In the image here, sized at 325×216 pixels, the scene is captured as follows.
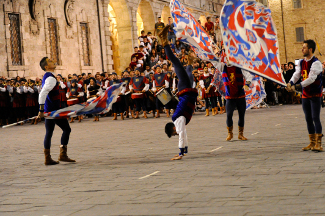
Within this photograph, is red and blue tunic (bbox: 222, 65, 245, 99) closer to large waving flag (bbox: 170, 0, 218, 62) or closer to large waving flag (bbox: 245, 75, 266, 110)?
large waving flag (bbox: 170, 0, 218, 62)

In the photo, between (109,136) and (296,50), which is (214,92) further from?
(296,50)

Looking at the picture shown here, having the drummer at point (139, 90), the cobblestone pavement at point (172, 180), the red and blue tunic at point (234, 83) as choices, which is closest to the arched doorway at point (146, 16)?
the drummer at point (139, 90)

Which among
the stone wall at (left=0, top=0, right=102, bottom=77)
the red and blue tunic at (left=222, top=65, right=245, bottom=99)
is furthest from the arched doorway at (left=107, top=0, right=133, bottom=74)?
the red and blue tunic at (left=222, top=65, right=245, bottom=99)

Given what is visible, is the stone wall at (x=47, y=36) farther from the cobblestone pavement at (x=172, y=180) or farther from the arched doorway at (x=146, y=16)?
the cobblestone pavement at (x=172, y=180)

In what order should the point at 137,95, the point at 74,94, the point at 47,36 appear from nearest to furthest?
the point at 137,95, the point at 74,94, the point at 47,36

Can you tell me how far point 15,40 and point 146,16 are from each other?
1389cm

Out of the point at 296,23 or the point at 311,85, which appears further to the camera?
the point at 296,23

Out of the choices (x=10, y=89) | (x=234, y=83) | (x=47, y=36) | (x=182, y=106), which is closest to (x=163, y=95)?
(x=10, y=89)

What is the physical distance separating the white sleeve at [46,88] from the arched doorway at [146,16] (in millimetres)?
28218

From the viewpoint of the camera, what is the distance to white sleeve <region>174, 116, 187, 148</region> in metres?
8.15

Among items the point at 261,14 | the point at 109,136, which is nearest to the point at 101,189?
the point at 261,14

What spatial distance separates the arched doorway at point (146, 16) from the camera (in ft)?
119

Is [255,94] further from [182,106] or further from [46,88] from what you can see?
[46,88]

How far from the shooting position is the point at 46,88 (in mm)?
8492
